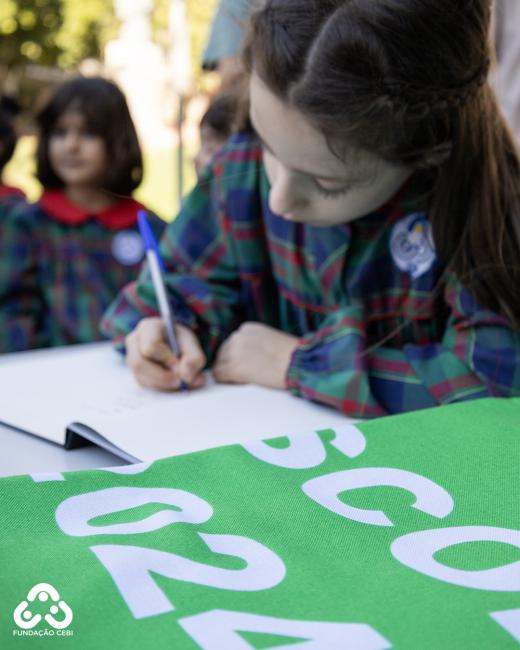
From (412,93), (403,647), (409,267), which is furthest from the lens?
(409,267)

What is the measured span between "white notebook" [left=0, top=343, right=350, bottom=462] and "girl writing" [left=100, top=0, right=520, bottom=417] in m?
0.03

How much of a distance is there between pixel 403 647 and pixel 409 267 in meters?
0.55

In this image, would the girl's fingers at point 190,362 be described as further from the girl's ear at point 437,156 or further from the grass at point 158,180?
the grass at point 158,180

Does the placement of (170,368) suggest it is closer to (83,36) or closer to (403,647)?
(403,647)

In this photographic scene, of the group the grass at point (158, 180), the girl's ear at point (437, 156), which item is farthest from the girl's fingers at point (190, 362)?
the grass at point (158, 180)

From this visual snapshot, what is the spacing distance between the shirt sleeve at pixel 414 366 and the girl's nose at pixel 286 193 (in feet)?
0.41

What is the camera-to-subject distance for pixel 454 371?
0.76 m

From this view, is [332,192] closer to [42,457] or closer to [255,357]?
[255,357]

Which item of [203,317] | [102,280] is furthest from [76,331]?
[203,317]

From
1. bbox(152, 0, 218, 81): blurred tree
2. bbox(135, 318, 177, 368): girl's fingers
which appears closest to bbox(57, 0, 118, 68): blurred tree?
bbox(152, 0, 218, 81): blurred tree

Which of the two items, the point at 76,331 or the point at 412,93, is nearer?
the point at 412,93

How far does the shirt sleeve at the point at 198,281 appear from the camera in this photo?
92 cm

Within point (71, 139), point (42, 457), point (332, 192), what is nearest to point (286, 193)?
point (332, 192)

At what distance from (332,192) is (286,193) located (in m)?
0.04
